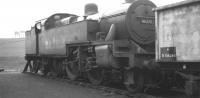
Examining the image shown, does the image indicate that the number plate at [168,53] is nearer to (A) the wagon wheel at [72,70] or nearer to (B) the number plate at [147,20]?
(B) the number plate at [147,20]

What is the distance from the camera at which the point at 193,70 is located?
6043 millimetres

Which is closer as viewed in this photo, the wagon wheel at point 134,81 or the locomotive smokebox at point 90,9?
the wagon wheel at point 134,81

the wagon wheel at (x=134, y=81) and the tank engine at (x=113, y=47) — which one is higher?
the tank engine at (x=113, y=47)

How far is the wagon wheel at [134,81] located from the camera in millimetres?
8258

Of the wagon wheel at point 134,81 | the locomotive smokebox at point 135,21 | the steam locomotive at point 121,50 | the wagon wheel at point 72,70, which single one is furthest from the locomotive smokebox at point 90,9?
the wagon wheel at point 134,81

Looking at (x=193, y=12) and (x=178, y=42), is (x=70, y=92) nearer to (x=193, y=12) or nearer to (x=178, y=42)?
(x=178, y=42)

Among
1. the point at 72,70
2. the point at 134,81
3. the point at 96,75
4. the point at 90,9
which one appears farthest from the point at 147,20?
the point at 72,70

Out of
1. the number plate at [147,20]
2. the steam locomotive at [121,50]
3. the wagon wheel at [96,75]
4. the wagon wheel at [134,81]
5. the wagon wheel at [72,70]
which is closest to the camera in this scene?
the steam locomotive at [121,50]

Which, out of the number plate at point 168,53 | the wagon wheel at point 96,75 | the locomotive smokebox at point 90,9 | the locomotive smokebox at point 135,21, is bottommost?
the wagon wheel at point 96,75

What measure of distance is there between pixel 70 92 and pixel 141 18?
3.35 meters

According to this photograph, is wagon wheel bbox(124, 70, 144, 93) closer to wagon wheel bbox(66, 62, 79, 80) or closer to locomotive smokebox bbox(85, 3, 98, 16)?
wagon wheel bbox(66, 62, 79, 80)

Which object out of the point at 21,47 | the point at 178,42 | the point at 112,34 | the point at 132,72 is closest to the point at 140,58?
the point at 132,72

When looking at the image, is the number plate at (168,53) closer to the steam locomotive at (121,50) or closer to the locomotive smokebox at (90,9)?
the steam locomotive at (121,50)

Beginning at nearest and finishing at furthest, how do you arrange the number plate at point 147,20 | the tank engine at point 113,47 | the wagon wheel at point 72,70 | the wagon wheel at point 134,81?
the wagon wheel at point 134,81, the tank engine at point 113,47, the number plate at point 147,20, the wagon wheel at point 72,70
